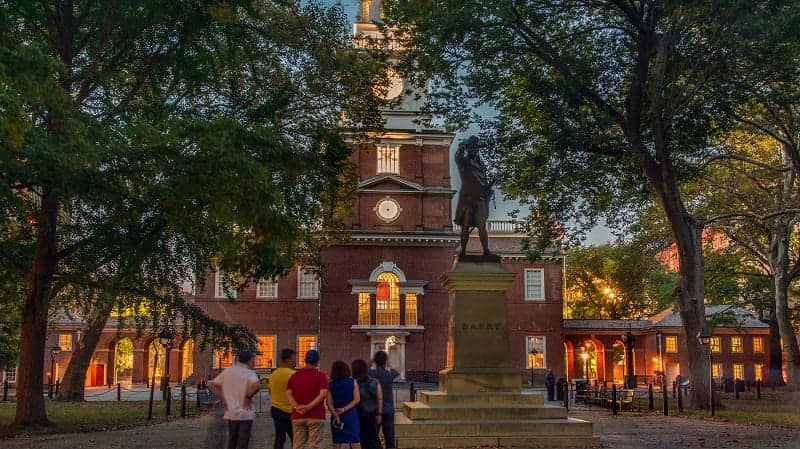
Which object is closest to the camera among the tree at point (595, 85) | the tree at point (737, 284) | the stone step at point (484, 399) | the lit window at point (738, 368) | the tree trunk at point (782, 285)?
the stone step at point (484, 399)

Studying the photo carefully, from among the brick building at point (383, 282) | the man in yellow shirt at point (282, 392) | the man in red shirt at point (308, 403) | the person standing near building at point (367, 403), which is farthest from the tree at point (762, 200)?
the man in red shirt at point (308, 403)

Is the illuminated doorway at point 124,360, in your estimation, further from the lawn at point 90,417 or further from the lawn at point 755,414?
the lawn at point 755,414

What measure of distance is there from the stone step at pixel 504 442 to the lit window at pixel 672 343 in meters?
47.5

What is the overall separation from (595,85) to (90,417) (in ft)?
57.4

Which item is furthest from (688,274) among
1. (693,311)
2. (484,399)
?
(484,399)

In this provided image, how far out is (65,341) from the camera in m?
59.8

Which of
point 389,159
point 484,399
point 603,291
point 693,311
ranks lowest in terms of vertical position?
point 484,399

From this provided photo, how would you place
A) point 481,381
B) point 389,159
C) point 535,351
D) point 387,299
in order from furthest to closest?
point 535,351, point 389,159, point 387,299, point 481,381

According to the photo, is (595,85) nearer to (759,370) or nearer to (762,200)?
(762,200)

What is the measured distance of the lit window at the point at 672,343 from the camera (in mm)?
58250

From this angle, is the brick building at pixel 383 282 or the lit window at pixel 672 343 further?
the lit window at pixel 672 343

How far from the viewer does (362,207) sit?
44625 millimetres

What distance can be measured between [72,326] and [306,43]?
145 ft

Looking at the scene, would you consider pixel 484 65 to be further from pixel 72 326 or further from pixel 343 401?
pixel 72 326
